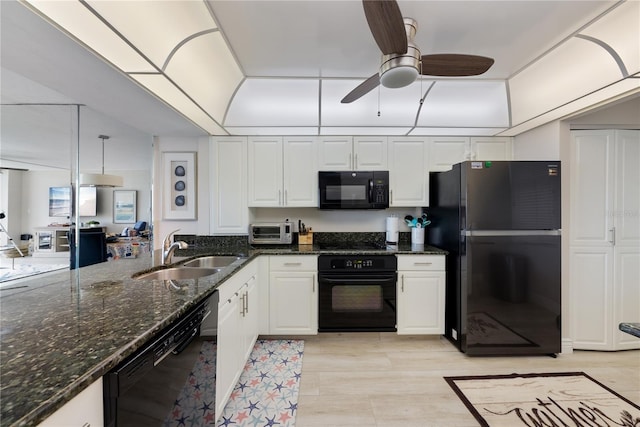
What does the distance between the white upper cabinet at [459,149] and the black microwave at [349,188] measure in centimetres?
68

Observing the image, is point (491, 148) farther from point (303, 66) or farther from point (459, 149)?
point (303, 66)

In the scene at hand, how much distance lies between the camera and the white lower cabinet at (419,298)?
253 centimetres

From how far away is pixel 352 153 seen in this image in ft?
9.32

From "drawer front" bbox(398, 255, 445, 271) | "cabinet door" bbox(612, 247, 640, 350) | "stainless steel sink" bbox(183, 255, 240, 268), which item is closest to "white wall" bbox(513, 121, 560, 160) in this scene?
"cabinet door" bbox(612, 247, 640, 350)

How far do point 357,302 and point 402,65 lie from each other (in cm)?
209

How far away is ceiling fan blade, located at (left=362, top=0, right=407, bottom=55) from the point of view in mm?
1029

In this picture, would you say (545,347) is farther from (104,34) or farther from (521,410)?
(104,34)

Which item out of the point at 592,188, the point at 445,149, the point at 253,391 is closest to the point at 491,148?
the point at 445,149

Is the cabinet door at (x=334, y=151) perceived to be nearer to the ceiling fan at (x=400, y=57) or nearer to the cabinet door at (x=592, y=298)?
the ceiling fan at (x=400, y=57)

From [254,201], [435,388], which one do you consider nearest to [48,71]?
[254,201]

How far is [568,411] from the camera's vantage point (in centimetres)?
169

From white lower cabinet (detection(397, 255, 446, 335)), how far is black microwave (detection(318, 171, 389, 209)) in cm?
73

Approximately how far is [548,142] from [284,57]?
8.66 feet

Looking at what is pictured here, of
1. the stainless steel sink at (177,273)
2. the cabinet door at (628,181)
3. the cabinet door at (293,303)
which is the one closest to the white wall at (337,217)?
the cabinet door at (293,303)
